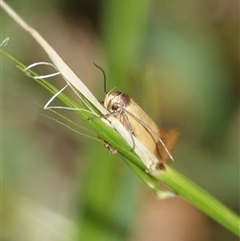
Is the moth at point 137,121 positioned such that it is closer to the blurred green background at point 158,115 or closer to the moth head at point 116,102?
the moth head at point 116,102

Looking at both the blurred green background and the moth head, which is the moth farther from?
the blurred green background

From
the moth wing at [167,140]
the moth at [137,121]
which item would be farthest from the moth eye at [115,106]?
the moth wing at [167,140]

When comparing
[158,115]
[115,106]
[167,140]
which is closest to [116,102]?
[115,106]

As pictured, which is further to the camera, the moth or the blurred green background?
the blurred green background

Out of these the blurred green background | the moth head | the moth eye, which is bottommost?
the moth eye

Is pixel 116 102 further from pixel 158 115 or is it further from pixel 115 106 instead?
pixel 158 115

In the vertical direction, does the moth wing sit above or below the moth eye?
above

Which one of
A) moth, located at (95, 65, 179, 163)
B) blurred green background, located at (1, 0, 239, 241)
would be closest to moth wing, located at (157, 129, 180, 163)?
moth, located at (95, 65, 179, 163)

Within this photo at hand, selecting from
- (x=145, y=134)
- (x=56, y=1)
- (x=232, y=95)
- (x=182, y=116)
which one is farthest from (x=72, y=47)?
(x=145, y=134)
